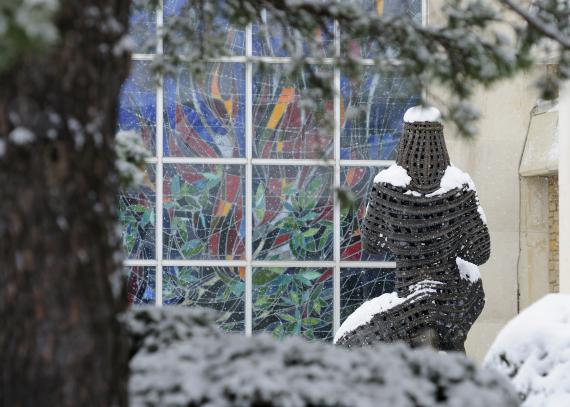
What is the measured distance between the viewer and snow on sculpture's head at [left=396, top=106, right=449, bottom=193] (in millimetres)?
7430

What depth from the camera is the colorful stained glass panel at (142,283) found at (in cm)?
1413

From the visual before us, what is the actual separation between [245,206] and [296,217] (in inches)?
25.2

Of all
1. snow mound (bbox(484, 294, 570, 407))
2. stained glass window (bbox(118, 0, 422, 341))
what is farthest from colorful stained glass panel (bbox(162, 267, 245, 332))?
snow mound (bbox(484, 294, 570, 407))

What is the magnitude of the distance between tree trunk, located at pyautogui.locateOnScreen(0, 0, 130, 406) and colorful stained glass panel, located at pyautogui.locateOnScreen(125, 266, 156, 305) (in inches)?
445

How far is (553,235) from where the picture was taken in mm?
14086

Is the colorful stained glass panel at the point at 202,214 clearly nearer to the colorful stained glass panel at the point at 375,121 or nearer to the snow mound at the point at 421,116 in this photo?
the colorful stained glass panel at the point at 375,121

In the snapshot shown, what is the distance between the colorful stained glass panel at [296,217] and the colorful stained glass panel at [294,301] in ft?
0.72

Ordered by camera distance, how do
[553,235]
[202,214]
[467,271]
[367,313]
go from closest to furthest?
[367,313]
[467,271]
[553,235]
[202,214]

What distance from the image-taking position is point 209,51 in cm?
488

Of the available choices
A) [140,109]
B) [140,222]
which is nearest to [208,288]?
[140,222]

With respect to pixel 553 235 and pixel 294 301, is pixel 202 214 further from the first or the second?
pixel 553 235

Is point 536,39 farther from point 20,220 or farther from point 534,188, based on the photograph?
point 534,188

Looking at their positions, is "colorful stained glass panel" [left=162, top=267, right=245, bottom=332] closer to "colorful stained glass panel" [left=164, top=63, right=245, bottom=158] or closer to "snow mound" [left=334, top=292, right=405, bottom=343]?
"colorful stained glass panel" [left=164, top=63, right=245, bottom=158]

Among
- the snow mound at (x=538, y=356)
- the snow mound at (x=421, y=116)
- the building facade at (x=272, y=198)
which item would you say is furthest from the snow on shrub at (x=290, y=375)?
the building facade at (x=272, y=198)
